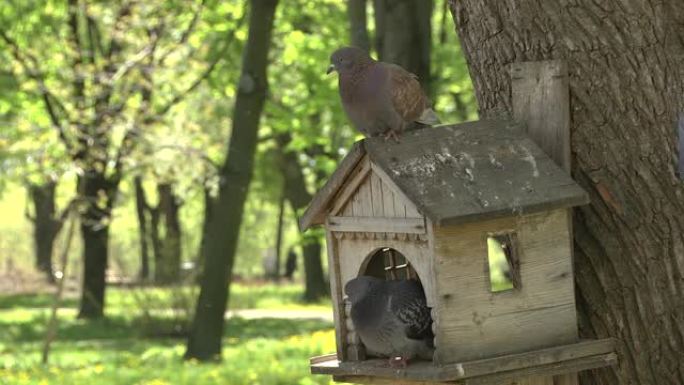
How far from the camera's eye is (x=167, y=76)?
66.1 ft

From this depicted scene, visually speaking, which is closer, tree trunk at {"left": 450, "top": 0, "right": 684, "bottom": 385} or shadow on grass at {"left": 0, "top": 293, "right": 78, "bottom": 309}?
tree trunk at {"left": 450, "top": 0, "right": 684, "bottom": 385}

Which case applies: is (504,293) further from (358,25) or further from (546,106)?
(358,25)

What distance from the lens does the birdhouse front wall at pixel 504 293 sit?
340 cm

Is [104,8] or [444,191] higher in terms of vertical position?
[104,8]

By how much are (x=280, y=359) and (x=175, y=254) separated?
5.75 m

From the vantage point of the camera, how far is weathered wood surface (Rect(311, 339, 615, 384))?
3.28m

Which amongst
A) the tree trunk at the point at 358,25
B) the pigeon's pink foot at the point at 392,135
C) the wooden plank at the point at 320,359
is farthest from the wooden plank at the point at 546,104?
the tree trunk at the point at 358,25

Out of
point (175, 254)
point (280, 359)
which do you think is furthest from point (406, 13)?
point (175, 254)

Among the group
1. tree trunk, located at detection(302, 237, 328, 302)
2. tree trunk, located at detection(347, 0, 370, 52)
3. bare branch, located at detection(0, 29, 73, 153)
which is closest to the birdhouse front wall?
tree trunk, located at detection(347, 0, 370, 52)

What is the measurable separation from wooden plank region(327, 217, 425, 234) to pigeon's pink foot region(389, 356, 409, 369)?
1.36 feet

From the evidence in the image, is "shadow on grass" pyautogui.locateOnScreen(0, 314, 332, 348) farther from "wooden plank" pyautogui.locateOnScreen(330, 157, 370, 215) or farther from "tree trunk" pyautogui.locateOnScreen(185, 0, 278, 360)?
"wooden plank" pyautogui.locateOnScreen(330, 157, 370, 215)

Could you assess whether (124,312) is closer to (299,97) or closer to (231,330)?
(231,330)

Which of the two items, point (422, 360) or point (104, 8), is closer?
point (422, 360)

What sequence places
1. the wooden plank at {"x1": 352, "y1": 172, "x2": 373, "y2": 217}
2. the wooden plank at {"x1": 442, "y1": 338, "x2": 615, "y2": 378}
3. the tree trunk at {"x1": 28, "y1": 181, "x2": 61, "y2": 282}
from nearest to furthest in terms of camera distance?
the wooden plank at {"x1": 442, "y1": 338, "x2": 615, "y2": 378}, the wooden plank at {"x1": 352, "y1": 172, "x2": 373, "y2": 217}, the tree trunk at {"x1": 28, "y1": 181, "x2": 61, "y2": 282}
